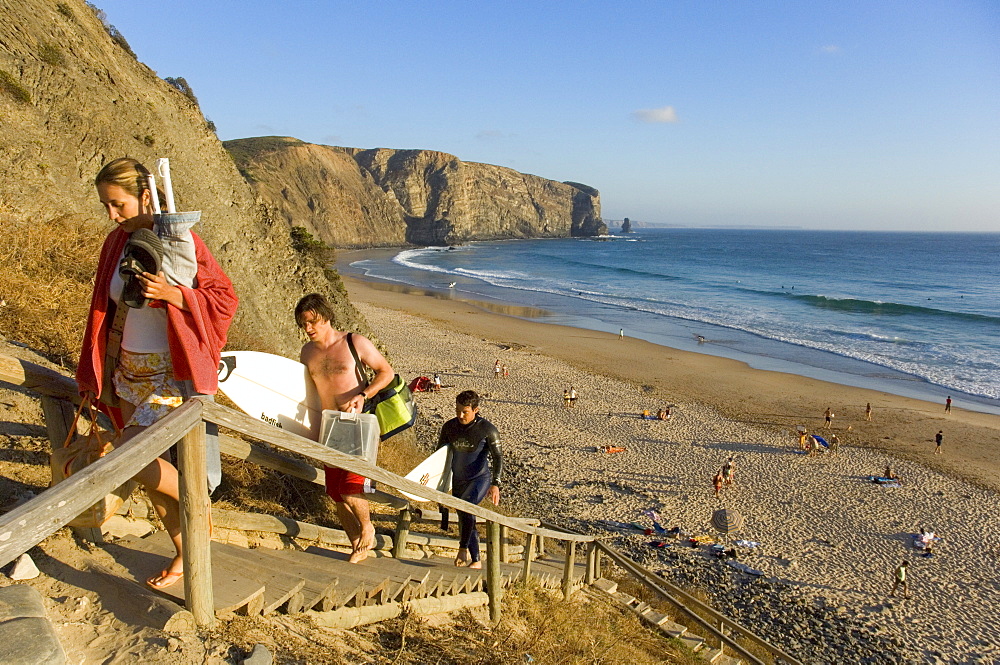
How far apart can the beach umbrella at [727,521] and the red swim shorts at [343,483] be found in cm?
990

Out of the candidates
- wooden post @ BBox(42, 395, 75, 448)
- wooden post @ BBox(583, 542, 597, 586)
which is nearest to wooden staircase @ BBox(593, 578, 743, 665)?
wooden post @ BBox(583, 542, 597, 586)

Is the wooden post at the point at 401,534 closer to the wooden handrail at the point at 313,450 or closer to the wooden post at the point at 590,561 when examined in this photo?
the wooden handrail at the point at 313,450

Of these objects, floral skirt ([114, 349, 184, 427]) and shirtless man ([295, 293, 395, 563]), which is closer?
floral skirt ([114, 349, 184, 427])

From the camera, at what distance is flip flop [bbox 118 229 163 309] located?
2.35 metres

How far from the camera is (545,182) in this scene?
14825 cm

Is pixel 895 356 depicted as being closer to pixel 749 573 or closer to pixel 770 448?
pixel 770 448

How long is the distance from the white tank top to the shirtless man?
1.22 meters

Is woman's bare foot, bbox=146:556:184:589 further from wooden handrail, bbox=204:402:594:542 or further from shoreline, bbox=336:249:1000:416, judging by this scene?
shoreline, bbox=336:249:1000:416

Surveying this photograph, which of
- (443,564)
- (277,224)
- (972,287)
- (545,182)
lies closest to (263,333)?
(277,224)

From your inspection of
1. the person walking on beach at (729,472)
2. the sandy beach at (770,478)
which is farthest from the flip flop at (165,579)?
the person walking on beach at (729,472)

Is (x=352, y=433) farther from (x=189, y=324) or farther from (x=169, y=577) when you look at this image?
(x=189, y=324)

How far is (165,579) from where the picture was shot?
2.71 metres

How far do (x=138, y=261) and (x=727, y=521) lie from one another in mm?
11875

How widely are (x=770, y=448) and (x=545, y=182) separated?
5391 inches
